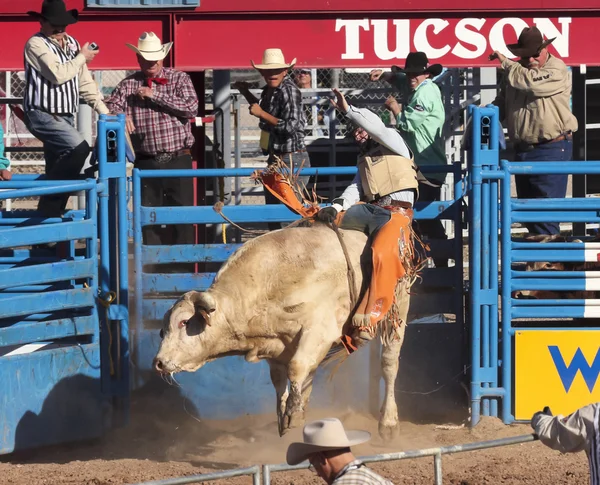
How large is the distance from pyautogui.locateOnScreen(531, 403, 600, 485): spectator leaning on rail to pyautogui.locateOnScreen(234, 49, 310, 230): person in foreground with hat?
16.4 feet

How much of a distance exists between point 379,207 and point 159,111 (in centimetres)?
257

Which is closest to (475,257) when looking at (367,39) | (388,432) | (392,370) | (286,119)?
(392,370)

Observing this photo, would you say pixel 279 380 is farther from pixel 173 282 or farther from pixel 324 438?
→ pixel 324 438

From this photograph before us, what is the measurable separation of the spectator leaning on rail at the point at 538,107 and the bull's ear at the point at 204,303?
366 cm

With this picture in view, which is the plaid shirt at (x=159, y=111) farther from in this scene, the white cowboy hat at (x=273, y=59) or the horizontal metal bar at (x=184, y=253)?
the horizontal metal bar at (x=184, y=253)

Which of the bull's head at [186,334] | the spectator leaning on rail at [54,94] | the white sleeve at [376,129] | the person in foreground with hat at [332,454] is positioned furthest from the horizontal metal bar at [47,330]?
the person in foreground with hat at [332,454]

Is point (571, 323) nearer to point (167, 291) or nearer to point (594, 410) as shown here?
point (167, 291)

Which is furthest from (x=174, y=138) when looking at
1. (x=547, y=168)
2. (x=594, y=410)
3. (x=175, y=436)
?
(x=594, y=410)

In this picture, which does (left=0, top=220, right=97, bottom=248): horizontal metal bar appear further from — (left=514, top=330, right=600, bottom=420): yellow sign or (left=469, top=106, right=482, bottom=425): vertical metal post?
(left=514, top=330, right=600, bottom=420): yellow sign

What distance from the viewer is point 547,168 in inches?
314

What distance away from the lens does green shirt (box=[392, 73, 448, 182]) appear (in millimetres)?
9203

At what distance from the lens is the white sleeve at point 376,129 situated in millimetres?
7469

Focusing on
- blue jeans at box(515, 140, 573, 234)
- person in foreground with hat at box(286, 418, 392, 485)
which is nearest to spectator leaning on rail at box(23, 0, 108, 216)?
blue jeans at box(515, 140, 573, 234)

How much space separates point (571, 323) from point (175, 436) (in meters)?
3.25
